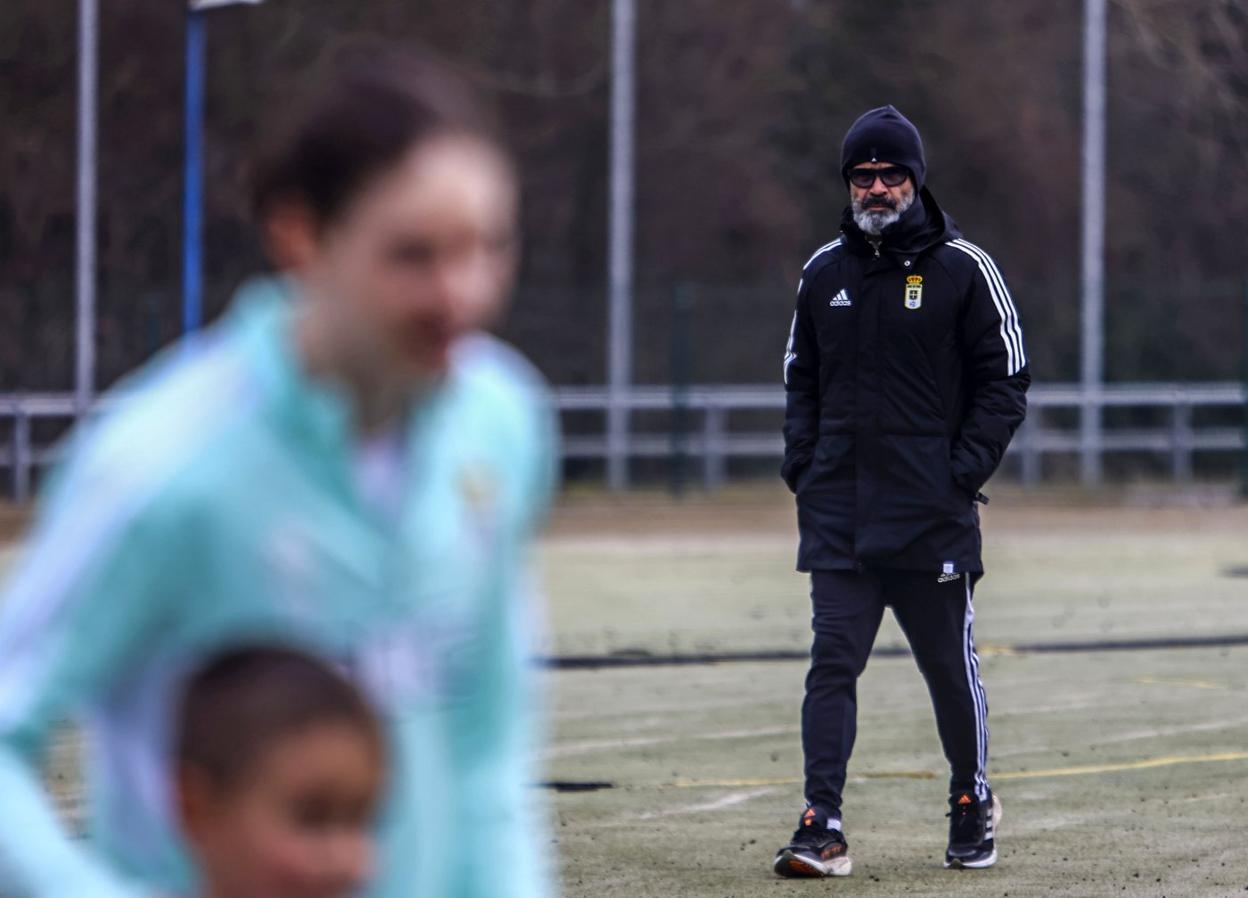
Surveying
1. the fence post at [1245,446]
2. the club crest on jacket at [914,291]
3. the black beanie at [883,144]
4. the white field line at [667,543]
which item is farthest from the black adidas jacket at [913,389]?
the fence post at [1245,446]

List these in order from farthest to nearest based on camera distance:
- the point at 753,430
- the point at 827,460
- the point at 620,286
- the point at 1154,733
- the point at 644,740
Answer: the point at 620,286 → the point at 753,430 → the point at 1154,733 → the point at 644,740 → the point at 827,460

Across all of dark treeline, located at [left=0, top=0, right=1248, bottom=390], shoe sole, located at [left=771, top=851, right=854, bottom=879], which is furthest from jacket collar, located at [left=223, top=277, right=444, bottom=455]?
dark treeline, located at [left=0, top=0, right=1248, bottom=390]

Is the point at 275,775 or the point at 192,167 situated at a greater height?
the point at 192,167

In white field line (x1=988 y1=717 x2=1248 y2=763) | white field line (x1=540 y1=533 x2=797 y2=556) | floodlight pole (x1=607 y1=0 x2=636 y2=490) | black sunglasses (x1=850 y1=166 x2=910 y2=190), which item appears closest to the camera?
black sunglasses (x1=850 y1=166 x2=910 y2=190)

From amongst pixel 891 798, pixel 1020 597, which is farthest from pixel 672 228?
pixel 891 798

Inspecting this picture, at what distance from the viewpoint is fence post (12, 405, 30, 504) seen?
24859 mm

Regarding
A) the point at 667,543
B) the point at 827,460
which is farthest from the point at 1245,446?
the point at 827,460

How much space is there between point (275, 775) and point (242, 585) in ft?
0.54

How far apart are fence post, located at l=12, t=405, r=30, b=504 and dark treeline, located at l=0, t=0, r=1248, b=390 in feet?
2.70

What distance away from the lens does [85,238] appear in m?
26.7

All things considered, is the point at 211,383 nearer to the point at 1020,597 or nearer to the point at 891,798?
the point at 891,798

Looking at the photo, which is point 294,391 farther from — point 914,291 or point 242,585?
point 914,291

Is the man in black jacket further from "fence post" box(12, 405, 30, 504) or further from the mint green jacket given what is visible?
"fence post" box(12, 405, 30, 504)

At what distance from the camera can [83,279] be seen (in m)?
26.6
